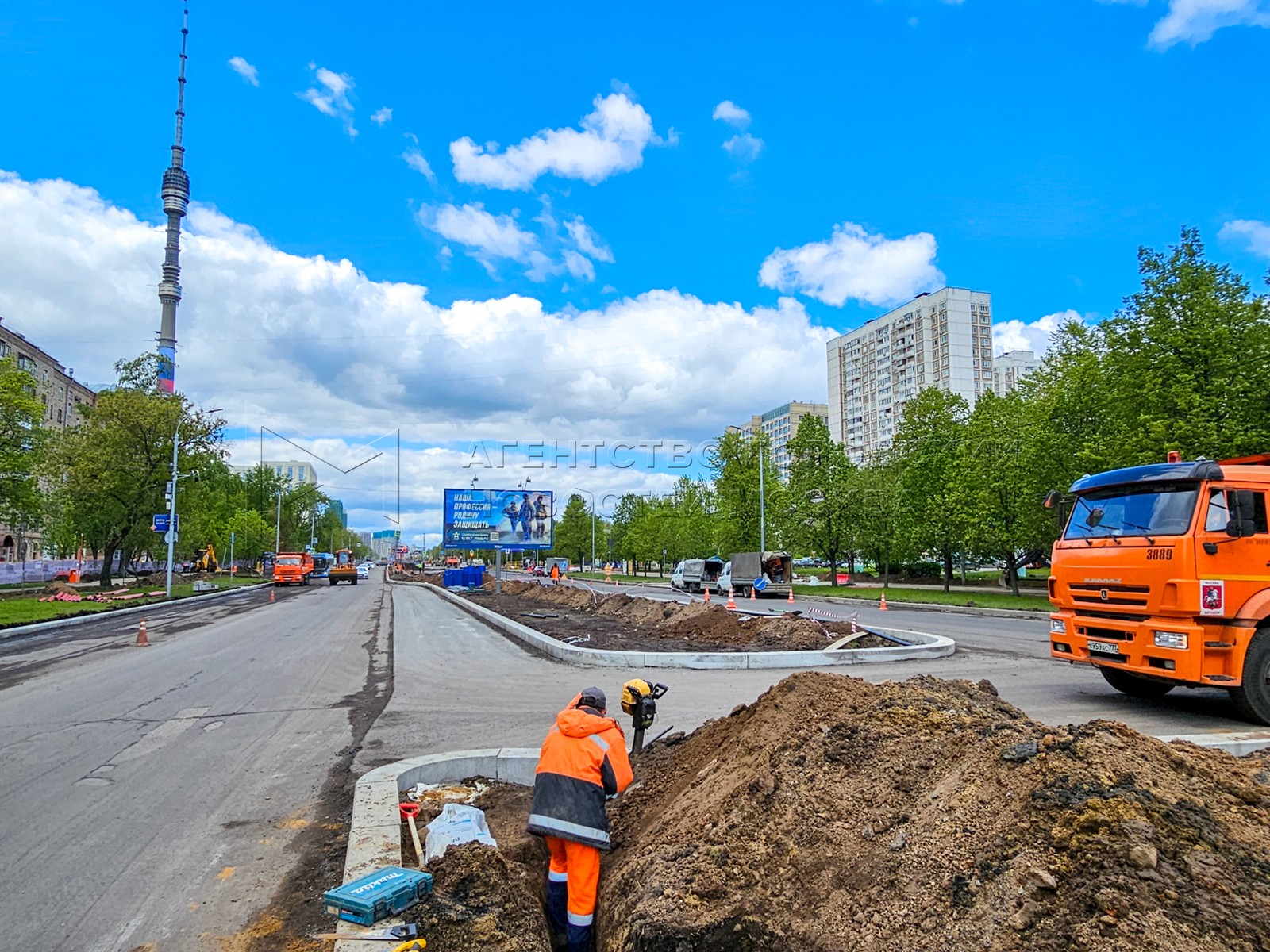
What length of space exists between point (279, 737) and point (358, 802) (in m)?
3.50

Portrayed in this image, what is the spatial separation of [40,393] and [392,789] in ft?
243

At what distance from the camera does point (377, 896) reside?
3570 mm

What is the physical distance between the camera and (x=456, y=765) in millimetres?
6297

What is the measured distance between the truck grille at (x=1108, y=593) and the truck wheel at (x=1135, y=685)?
1462 mm

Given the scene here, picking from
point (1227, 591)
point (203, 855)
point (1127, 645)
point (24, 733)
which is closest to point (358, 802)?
point (203, 855)

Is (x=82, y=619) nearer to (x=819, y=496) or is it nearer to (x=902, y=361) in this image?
(x=819, y=496)

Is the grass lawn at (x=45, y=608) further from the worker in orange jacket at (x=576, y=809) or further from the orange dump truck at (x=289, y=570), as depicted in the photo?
the worker in orange jacket at (x=576, y=809)

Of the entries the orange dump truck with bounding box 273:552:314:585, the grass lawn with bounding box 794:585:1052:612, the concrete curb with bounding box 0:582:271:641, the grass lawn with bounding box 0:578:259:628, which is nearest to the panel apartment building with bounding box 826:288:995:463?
the grass lawn with bounding box 794:585:1052:612

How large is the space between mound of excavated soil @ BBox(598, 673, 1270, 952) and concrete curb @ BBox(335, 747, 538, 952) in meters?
1.27

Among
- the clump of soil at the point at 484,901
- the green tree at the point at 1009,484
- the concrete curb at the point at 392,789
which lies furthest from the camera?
the green tree at the point at 1009,484

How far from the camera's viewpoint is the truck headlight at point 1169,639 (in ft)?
25.5

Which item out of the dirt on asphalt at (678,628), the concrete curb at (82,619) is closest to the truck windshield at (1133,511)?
the dirt on asphalt at (678,628)

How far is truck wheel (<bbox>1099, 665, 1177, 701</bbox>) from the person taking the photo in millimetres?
9802

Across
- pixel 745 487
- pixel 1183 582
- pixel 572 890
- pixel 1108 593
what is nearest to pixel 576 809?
pixel 572 890
